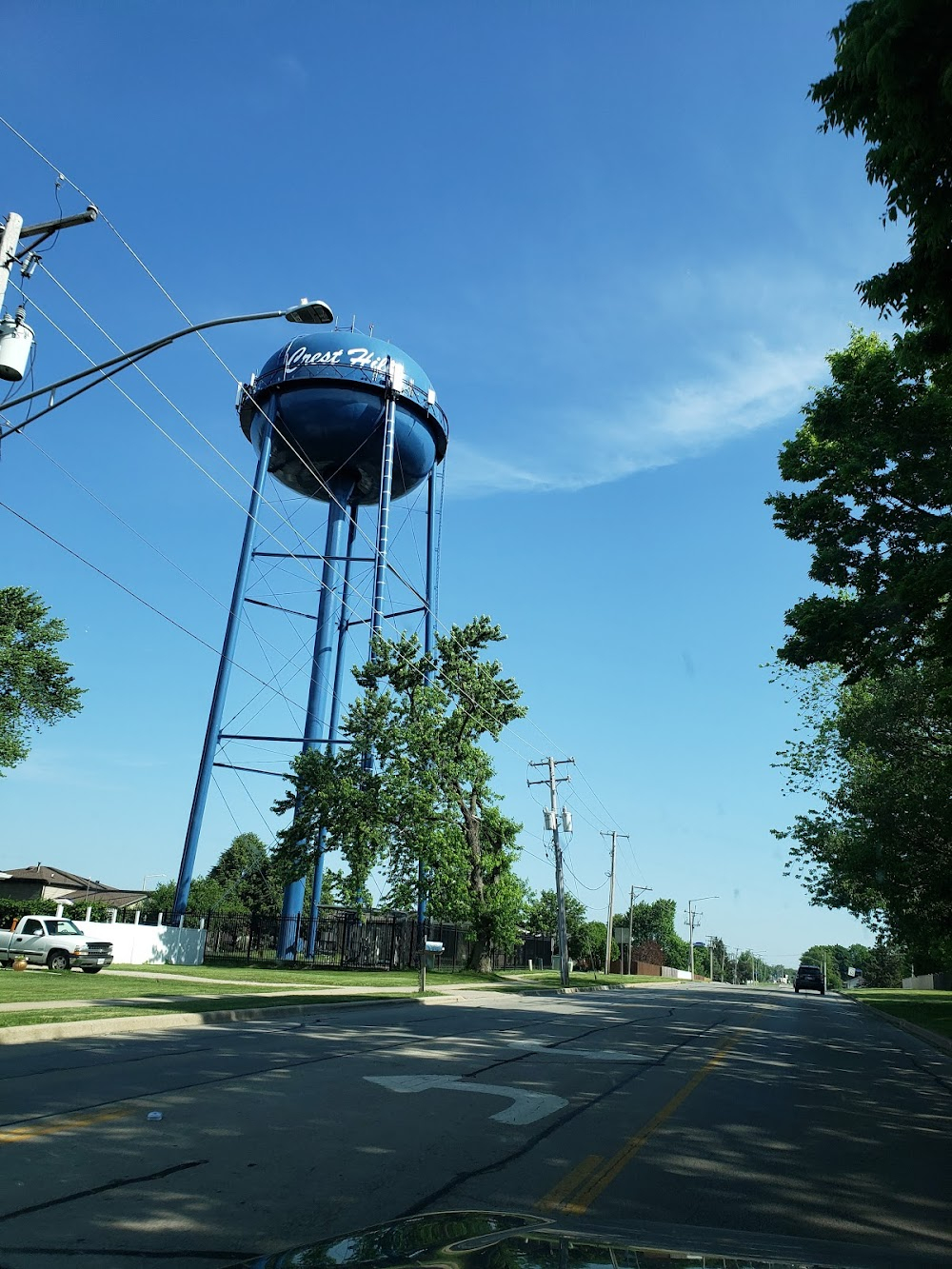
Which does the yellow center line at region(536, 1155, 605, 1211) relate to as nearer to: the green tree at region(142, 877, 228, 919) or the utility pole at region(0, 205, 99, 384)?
the utility pole at region(0, 205, 99, 384)

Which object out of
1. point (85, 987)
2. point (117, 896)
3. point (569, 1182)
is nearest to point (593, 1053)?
point (569, 1182)

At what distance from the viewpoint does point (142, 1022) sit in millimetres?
13680

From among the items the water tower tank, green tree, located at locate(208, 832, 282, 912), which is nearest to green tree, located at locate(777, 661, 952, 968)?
the water tower tank

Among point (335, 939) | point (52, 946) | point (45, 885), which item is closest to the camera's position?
point (52, 946)

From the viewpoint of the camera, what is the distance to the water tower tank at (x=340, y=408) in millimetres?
36094

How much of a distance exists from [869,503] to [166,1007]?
13.9 m

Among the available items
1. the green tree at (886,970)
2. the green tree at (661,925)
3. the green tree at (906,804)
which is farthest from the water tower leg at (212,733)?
the green tree at (661,925)

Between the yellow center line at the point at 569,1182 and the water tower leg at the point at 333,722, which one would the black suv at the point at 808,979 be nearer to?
the water tower leg at the point at 333,722

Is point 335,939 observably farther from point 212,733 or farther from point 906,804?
point 906,804

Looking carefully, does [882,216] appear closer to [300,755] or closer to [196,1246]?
[196,1246]

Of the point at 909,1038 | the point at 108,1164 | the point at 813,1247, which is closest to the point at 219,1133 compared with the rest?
the point at 108,1164

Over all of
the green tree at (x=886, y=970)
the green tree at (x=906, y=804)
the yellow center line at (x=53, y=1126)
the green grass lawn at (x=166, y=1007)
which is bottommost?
the green tree at (x=886, y=970)

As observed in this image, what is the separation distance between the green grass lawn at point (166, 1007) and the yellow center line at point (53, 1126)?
208 inches

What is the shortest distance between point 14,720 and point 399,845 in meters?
16.1
